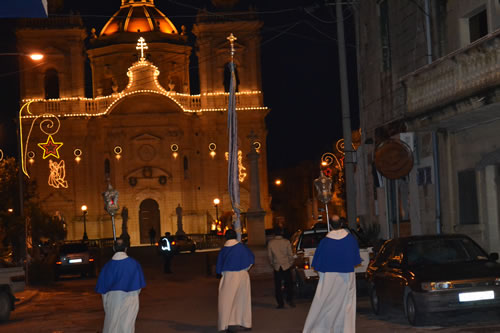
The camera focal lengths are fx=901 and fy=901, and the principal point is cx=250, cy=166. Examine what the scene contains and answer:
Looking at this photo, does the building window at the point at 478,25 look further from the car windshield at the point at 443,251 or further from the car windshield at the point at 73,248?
the car windshield at the point at 73,248

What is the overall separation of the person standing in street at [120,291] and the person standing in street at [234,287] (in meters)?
2.65

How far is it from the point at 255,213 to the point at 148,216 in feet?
117

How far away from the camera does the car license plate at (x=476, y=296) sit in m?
14.0

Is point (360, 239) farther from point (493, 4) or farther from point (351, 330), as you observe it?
point (351, 330)

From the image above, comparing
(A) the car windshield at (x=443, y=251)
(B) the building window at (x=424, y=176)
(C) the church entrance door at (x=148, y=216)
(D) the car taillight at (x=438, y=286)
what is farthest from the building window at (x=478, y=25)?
(C) the church entrance door at (x=148, y=216)

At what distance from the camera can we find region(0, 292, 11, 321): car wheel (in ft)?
65.0

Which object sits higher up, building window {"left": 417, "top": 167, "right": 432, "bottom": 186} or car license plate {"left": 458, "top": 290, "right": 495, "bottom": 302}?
building window {"left": 417, "top": 167, "right": 432, "bottom": 186}

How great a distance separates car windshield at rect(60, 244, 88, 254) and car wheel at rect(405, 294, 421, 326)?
77.4 ft

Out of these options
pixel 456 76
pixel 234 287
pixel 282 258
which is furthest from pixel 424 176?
pixel 234 287

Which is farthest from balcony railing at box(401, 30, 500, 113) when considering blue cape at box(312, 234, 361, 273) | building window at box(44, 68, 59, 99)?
building window at box(44, 68, 59, 99)

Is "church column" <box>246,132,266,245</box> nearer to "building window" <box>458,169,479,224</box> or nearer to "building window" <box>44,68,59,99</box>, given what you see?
"building window" <box>458,169,479,224</box>

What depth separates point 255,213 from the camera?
34.7m

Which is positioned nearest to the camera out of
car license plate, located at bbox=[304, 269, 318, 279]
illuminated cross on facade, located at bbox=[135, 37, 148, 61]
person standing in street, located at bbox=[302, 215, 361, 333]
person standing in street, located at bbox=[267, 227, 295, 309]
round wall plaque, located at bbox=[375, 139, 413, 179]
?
person standing in street, located at bbox=[302, 215, 361, 333]

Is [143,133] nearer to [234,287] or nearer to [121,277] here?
[234,287]
